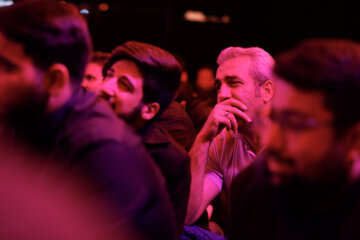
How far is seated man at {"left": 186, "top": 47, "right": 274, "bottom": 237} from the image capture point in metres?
2.05

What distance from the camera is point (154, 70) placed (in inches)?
69.2

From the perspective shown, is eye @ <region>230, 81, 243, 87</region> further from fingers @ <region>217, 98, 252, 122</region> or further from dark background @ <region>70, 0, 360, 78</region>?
dark background @ <region>70, 0, 360, 78</region>

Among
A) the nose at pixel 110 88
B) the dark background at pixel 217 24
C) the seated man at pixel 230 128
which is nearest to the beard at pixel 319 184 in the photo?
the seated man at pixel 230 128

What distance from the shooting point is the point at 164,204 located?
1.32 meters

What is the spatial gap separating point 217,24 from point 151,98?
995 cm

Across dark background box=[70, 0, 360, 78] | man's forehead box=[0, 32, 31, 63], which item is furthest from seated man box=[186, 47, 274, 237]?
dark background box=[70, 0, 360, 78]

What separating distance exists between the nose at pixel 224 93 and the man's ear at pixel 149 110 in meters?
0.82

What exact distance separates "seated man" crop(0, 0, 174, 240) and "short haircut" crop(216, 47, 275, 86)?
1.54m

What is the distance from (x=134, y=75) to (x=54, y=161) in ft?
2.25

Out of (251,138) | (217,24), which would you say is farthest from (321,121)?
(217,24)

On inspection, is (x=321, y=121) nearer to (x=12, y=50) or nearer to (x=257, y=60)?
(x=12, y=50)

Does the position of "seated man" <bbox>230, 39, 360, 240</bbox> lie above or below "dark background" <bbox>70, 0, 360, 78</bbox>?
above

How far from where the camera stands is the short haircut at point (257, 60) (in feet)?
8.63

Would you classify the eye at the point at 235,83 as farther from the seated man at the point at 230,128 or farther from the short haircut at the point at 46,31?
the short haircut at the point at 46,31
